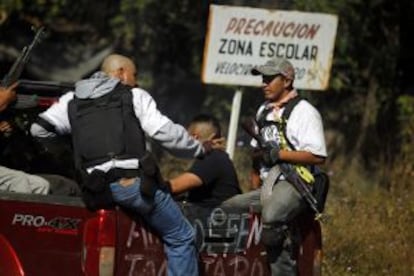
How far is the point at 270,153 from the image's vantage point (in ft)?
21.1

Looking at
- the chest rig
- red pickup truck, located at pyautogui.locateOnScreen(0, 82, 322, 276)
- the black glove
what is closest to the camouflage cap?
the chest rig

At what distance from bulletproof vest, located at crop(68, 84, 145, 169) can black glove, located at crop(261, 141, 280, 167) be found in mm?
992

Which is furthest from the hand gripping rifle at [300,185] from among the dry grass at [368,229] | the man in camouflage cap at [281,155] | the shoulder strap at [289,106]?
the dry grass at [368,229]

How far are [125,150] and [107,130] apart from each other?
0.48 feet

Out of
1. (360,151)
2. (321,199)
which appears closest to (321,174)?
(321,199)

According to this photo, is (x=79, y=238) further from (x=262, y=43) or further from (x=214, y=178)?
(x=262, y=43)

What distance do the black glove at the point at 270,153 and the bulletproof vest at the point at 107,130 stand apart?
3.25 ft

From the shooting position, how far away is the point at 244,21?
977 centimetres

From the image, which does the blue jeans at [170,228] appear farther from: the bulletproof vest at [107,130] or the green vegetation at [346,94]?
the green vegetation at [346,94]

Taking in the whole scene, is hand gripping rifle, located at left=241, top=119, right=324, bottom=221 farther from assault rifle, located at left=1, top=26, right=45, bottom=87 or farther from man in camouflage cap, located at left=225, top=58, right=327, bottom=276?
assault rifle, located at left=1, top=26, right=45, bottom=87

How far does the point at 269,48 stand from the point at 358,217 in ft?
6.01

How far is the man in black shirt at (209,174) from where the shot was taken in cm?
625

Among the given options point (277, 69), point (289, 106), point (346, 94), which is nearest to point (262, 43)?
point (277, 69)

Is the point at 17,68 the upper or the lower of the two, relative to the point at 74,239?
upper
